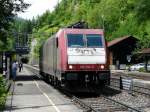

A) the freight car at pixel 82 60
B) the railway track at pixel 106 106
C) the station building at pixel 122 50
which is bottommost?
the railway track at pixel 106 106

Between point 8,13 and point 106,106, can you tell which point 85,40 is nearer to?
point 106,106

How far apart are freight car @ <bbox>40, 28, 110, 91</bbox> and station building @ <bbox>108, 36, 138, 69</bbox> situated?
59.1m

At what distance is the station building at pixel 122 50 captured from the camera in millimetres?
87438

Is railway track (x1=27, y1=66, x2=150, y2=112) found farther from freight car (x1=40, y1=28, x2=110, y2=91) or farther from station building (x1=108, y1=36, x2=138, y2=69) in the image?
station building (x1=108, y1=36, x2=138, y2=69)

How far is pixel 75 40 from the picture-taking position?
26016 millimetres

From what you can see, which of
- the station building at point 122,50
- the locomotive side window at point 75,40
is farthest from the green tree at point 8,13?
the station building at point 122,50

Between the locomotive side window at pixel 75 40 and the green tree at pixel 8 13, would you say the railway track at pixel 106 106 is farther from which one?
the green tree at pixel 8 13

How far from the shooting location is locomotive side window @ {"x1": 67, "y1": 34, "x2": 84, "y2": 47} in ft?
84.6

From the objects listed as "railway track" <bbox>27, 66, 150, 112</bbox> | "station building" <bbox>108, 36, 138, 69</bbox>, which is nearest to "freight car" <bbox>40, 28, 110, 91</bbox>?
"railway track" <bbox>27, 66, 150, 112</bbox>

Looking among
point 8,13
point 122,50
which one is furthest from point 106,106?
point 122,50

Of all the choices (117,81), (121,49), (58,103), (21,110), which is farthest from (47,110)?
(121,49)

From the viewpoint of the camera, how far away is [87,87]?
25.8 meters

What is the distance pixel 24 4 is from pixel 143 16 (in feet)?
110

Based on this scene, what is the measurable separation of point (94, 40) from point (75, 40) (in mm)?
960
